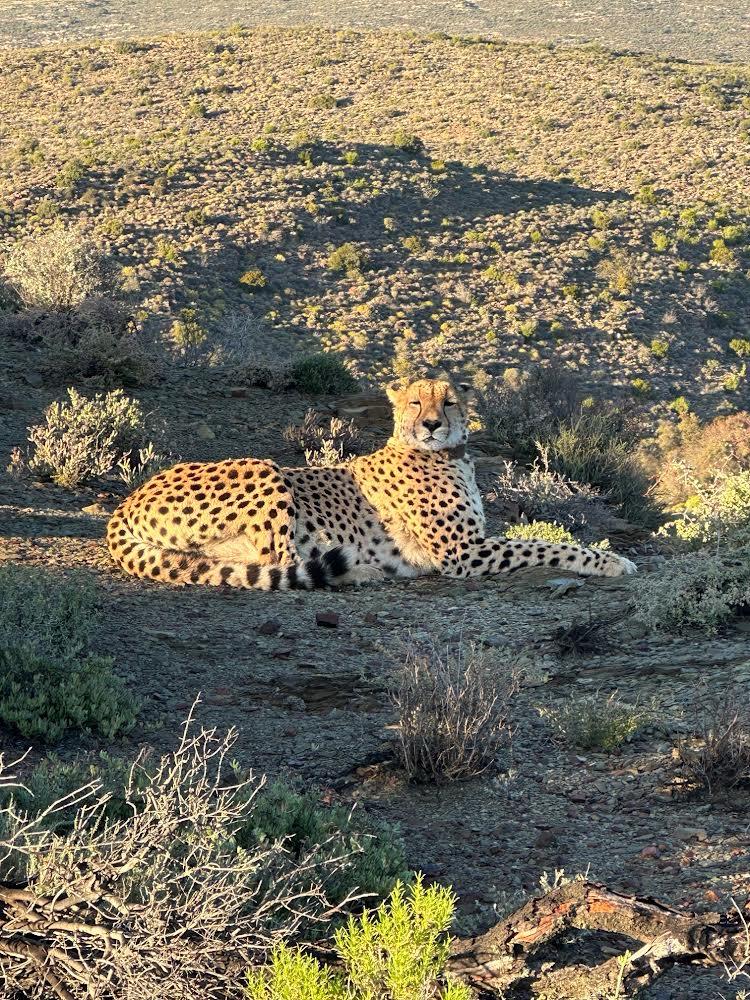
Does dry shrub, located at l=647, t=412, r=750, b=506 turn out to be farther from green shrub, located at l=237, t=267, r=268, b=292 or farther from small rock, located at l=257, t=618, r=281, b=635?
green shrub, located at l=237, t=267, r=268, b=292

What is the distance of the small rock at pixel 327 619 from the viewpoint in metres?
7.67

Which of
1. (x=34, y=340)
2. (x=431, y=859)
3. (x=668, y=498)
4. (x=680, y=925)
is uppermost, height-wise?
(x=680, y=925)

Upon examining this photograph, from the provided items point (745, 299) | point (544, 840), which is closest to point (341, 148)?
point (745, 299)

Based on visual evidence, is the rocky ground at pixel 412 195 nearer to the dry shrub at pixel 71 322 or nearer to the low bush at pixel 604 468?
the dry shrub at pixel 71 322

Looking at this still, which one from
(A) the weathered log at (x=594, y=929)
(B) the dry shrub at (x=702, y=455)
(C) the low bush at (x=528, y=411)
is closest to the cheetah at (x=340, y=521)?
(C) the low bush at (x=528, y=411)

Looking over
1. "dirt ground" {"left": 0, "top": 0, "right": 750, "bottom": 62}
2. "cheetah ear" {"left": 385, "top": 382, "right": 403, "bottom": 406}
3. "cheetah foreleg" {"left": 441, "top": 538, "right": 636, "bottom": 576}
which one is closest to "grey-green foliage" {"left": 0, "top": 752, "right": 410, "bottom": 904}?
"cheetah foreleg" {"left": 441, "top": 538, "right": 636, "bottom": 576}

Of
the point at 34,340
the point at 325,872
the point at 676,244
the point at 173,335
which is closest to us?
the point at 325,872

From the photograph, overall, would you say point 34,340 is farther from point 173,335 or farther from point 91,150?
point 91,150

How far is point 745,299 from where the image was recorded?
1526 inches

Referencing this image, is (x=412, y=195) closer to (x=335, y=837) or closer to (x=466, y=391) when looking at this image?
(x=466, y=391)

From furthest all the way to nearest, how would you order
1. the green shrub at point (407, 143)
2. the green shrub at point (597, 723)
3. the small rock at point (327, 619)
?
the green shrub at point (407, 143) < the small rock at point (327, 619) < the green shrub at point (597, 723)

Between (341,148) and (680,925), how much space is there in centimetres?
4473

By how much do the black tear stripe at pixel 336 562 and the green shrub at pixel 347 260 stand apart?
2958cm

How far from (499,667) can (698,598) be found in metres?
1.55
